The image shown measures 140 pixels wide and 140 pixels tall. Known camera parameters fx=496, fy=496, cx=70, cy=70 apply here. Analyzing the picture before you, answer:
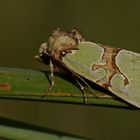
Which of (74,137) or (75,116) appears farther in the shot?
(75,116)

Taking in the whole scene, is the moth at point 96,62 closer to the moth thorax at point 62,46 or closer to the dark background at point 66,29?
the moth thorax at point 62,46

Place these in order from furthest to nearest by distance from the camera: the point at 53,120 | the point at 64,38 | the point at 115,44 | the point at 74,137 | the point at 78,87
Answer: the point at 115,44
the point at 53,120
the point at 64,38
the point at 78,87
the point at 74,137

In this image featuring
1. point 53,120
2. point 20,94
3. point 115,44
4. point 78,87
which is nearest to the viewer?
point 20,94

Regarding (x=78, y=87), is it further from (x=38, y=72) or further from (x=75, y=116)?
(x=75, y=116)

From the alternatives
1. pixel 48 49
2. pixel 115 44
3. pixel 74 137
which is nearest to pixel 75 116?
pixel 115 44

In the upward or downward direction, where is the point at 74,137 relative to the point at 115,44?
upward

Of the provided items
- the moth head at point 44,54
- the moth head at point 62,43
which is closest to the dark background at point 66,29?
the moth head at point 44,54

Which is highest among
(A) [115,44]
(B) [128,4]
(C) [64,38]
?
(C) [64,38]

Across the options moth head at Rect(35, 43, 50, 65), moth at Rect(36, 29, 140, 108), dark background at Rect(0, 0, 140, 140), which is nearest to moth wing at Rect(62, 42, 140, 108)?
moth at Rect(36, 29, 140, 108)

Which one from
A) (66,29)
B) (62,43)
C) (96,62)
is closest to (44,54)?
(62,43)
